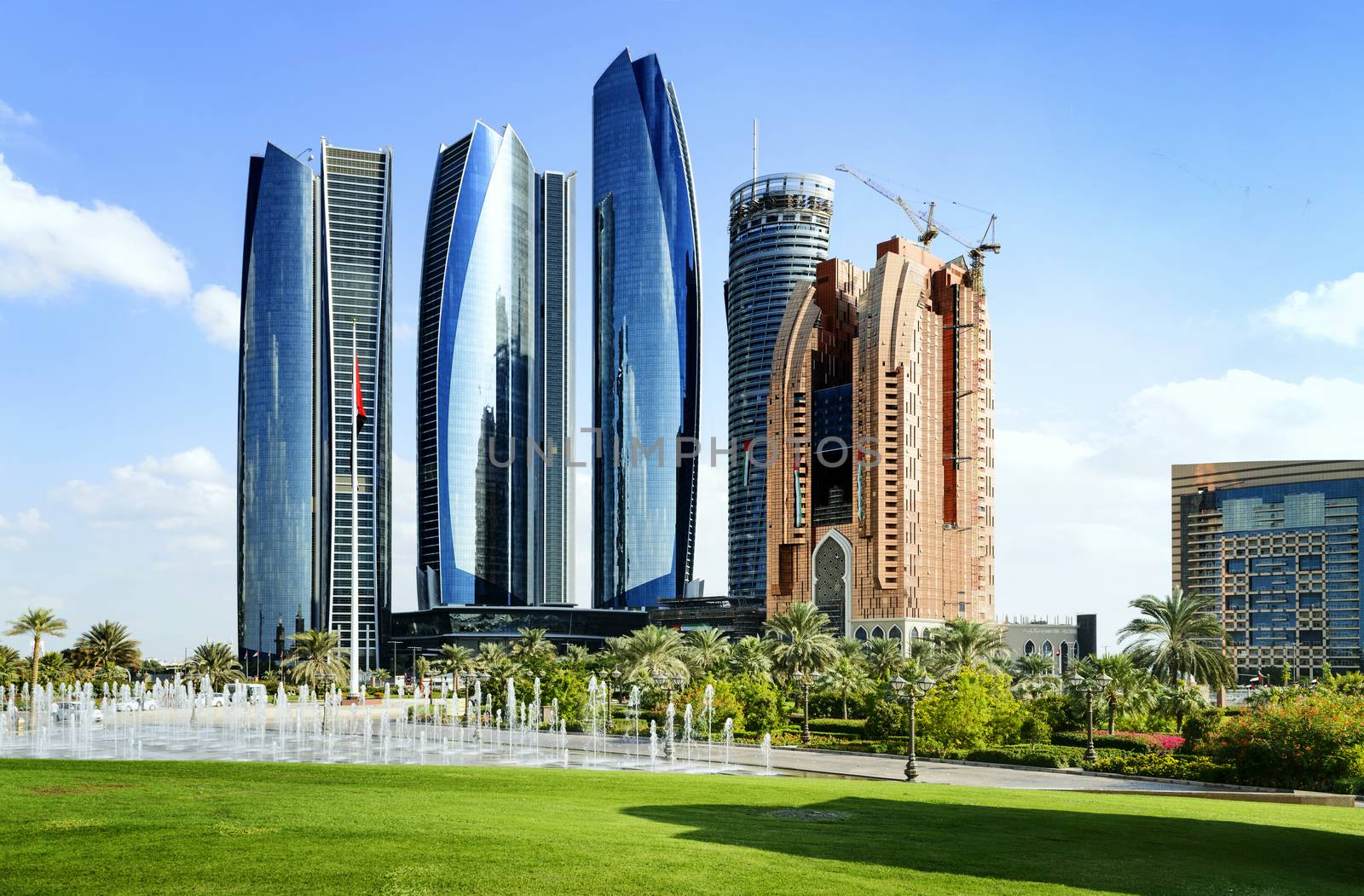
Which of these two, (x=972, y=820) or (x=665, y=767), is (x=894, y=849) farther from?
(x=665, y=767)

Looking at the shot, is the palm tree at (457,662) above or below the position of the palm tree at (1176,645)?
below

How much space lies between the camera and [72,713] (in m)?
77.3

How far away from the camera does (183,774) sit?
39.0 meters

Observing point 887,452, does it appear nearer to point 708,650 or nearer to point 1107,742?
point 708,650

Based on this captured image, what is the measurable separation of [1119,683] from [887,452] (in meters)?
107

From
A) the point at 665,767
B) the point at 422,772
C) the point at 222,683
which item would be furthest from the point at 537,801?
the point at 222,683

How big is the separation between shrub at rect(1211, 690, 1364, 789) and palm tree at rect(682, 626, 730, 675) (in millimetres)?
41290

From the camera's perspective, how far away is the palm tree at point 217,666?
11550cm

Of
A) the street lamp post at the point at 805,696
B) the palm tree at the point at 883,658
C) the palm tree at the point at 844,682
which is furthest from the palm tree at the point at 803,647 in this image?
the palm tree at the point at 883,658

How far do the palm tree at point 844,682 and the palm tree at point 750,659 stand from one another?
14.6 feet

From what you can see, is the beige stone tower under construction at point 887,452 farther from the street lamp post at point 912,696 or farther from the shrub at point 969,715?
the street lamp post at point 912,696

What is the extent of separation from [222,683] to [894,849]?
11008cm

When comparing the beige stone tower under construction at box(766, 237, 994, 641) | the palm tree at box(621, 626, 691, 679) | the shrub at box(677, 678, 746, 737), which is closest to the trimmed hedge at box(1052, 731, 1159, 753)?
the shrub at box(677, 678, 746, 737)

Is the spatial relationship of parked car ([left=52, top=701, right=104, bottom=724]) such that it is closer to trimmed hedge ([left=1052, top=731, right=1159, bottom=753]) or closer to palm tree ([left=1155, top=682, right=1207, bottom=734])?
trimmed hedge ([left=1052, top=731, right=1159, bottom=753])
